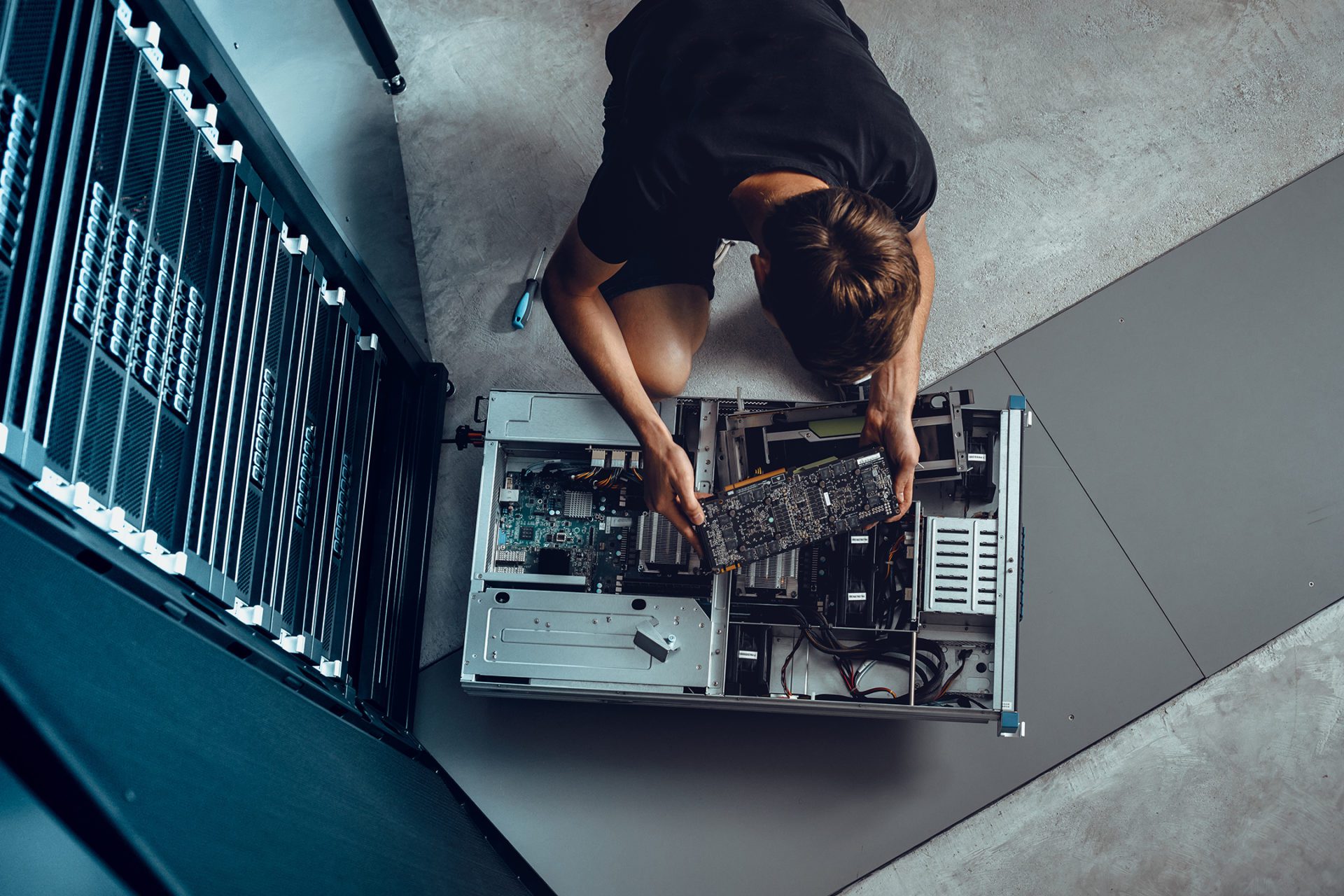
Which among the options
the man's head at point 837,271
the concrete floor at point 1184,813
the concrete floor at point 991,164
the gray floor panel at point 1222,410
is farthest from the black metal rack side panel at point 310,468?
the gray floor panel at point 1222,410

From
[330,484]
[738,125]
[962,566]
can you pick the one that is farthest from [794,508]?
[330,484]

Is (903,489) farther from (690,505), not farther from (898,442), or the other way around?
(690,505)

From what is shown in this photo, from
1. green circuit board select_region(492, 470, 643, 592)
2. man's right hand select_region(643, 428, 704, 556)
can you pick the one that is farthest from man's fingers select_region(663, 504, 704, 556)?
green circuit board select_region(492, 470, 643, 592)

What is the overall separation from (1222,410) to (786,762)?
1.36 metres

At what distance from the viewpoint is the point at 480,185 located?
109 inches

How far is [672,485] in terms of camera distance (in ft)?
6.48

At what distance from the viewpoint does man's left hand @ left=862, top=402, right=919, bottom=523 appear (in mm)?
1989

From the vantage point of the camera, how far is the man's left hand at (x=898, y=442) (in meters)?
1.99

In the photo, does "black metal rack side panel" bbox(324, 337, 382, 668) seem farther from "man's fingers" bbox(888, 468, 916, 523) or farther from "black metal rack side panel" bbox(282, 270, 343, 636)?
"man's fingers" bbox(888, 468, 916, 523)

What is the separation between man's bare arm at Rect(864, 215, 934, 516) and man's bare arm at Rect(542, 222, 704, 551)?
0.39 metres

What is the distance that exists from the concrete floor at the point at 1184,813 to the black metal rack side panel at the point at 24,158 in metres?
1.94

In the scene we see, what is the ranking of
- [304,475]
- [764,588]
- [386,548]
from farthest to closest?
[386,548] < [764,588] < [304,475]

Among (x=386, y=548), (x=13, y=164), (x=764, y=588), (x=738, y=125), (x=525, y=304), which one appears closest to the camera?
(x=13, y=164)

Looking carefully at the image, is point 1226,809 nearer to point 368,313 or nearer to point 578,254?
point 578,254
